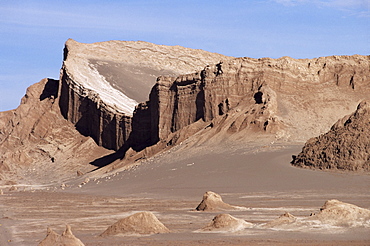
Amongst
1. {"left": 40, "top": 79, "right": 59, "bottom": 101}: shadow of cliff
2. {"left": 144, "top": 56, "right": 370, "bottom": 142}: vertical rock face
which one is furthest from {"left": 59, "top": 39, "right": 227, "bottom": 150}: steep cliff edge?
{"left": 144, "top": 56, "right": 370, "bottom": 142}: vertical rock face

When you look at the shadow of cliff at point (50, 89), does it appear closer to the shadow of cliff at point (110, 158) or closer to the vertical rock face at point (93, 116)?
the vertical rock face at point (93, 116)

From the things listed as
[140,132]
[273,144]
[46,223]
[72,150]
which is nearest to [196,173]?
[273,144]

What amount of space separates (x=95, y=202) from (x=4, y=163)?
114 feet

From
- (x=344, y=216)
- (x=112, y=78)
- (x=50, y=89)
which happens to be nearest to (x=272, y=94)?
(x=344, y=216)

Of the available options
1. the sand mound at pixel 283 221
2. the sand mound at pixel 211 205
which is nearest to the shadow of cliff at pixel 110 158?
the sand mound at pixel 211 205

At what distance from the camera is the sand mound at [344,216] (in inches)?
528

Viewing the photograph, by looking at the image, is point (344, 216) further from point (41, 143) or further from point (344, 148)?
point (41, 143)

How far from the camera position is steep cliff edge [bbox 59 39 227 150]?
56756mm

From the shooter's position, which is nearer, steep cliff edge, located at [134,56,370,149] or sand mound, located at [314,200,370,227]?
sand mound, located at [314,200,370,227]

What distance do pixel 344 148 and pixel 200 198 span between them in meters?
6.83

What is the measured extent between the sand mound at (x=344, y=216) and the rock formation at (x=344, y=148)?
14.0 meters

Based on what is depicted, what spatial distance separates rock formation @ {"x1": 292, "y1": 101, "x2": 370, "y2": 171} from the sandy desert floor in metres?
0.65

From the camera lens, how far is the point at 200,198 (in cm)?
2572

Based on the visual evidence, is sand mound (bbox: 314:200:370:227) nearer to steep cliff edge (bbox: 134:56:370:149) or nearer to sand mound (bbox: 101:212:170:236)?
sand mound (bbox: 101:212:170:236)
